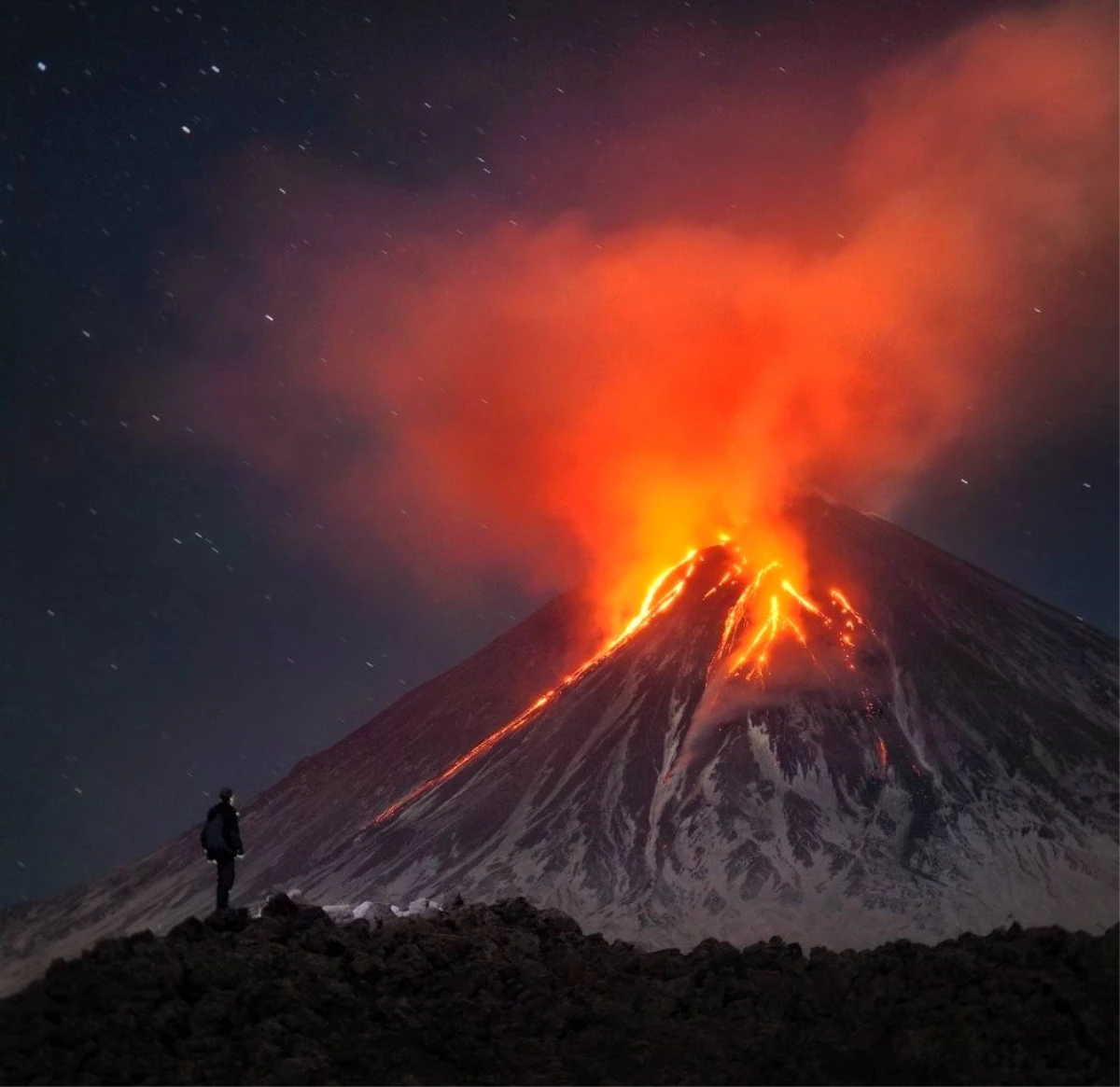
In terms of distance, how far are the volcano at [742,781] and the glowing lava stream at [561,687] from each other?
1.34 ft

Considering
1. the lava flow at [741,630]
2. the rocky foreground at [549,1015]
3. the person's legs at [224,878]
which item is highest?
the lava flow at [741,630]

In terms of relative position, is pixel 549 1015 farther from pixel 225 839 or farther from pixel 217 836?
pixel 217 836

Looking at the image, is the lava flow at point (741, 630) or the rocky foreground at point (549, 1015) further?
the lava flow at point (741, 630)

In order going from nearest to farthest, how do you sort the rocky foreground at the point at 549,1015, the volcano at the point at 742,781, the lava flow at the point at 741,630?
1. the rocky foreground at the point at 549,1015
2. the volcano at the point at 742,781
3. the lava flow at the point at 741,630

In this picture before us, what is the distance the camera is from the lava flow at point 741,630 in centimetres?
7781

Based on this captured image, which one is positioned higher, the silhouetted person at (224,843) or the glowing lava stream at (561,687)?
the glowing lava stream at (561,687)

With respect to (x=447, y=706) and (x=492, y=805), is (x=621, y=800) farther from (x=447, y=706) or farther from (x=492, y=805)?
(x=447, y=706)

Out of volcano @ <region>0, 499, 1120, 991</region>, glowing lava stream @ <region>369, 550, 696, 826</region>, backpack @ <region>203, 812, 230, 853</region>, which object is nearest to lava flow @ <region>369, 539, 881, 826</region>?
glowing lava stream @ <region>369, 550, 696, 826</region>

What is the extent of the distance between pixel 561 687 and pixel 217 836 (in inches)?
2607

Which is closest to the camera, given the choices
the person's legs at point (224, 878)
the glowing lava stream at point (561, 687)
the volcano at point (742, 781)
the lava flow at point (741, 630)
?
the person's legs at point (224, 878)

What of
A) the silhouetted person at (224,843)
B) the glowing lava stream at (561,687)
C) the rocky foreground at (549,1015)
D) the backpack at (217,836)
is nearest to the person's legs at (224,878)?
the silhouetted person at (224,843)

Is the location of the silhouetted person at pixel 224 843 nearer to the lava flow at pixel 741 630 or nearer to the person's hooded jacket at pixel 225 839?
the person's hooded jacket at pixel 225 839

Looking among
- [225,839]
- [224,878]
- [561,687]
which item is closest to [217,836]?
[225,839]

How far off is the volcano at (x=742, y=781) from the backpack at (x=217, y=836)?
31.6 metres
